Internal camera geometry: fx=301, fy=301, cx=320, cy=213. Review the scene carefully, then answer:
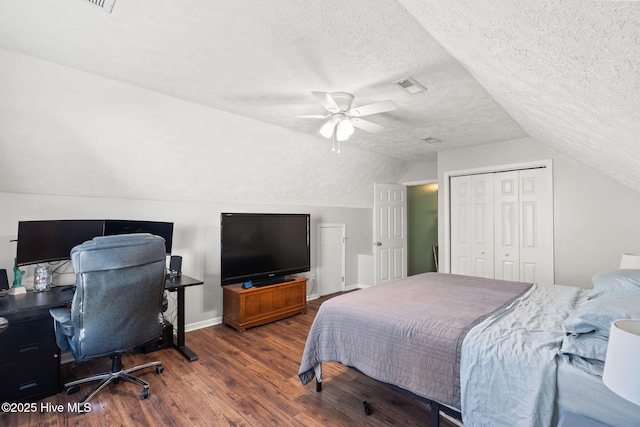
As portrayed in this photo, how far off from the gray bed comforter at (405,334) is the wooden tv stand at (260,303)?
5.33 ft

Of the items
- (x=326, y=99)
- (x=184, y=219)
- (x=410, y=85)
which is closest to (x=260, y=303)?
(x=184, y=219)

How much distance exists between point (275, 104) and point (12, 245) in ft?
8.56

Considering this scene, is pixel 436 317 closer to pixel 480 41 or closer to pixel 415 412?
pixel 415 412

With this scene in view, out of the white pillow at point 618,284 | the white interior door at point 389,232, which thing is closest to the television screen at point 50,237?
the white pillow at point 618,284

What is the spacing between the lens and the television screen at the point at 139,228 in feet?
9.42

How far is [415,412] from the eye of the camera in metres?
2.07

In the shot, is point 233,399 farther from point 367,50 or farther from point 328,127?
point 367,50

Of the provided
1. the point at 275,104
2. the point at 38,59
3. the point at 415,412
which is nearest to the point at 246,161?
the point at 275,104

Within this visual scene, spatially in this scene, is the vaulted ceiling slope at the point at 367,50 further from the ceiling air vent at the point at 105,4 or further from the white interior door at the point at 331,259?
the white interior door at the point at 331,259

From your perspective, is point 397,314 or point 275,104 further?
point 275,104

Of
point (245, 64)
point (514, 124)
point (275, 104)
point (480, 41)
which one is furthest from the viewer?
point (514, 124)

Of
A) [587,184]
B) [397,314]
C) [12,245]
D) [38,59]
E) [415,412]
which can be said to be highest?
[38,59]

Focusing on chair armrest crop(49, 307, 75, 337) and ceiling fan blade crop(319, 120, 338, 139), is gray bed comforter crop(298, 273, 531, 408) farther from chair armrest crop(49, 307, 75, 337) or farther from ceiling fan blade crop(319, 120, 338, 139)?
chair armrest crop(49, 307, 75, 337)

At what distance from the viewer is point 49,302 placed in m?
2.15
